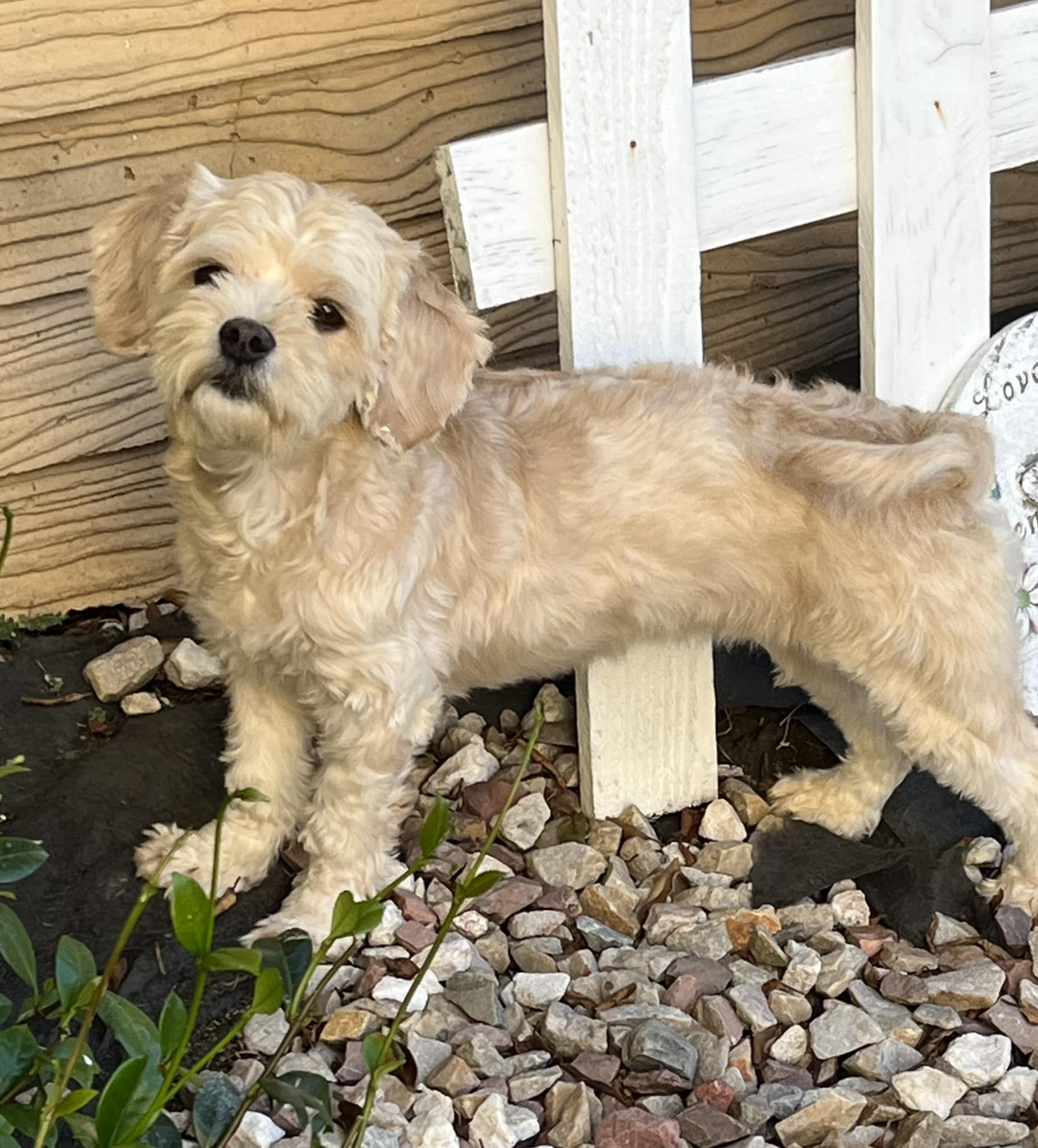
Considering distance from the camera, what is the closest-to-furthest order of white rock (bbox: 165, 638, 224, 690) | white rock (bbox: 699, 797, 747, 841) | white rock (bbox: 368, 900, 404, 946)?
white rock (bbox: 368, 900, 404, 946) < white rock (bbox: 699, 797, 747, 841) < white rock (bbox: 165, 638, 224, 690)

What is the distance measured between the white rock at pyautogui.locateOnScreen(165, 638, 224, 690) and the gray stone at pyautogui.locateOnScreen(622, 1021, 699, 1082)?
4.64ft

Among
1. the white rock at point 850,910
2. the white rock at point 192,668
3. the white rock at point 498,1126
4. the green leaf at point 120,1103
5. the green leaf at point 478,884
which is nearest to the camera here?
the green leaf at point 478,884

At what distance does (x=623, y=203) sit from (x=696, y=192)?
189mm

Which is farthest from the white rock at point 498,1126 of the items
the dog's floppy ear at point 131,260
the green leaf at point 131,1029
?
the dog's floppy ear at point 131,260

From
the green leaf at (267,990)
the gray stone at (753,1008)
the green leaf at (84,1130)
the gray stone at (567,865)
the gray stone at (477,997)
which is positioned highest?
the green leaf at (267,990)

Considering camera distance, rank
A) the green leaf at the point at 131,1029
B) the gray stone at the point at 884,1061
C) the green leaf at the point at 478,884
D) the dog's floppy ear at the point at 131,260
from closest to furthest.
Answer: the green leaf at the point at 478,884, the green leaf at the point at 131,1029, the dog's floppy ear at the point at 131,260, the gray stone at the point at 884,1061

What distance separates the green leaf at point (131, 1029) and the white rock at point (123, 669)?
2026mm

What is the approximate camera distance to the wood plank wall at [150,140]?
3285 mm

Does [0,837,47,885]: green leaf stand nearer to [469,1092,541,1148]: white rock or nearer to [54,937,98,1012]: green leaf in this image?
[54,937,98,1012]: green leaf

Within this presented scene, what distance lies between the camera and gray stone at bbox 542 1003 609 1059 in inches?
109

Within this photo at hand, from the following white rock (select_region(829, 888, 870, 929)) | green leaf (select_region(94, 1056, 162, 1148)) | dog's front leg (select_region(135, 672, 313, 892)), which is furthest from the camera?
white rock (select_region(829, 888, 870, 929))

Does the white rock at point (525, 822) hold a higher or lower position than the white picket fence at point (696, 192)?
lower

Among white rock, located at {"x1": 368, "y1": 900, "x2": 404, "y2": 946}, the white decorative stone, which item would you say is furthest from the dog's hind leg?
white rock, located at {"x1": 368, "y1": 900, "x2": 404, "y2": 946}

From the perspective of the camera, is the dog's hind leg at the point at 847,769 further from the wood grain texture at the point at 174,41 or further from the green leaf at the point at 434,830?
the green leaf at the point at 434,830
